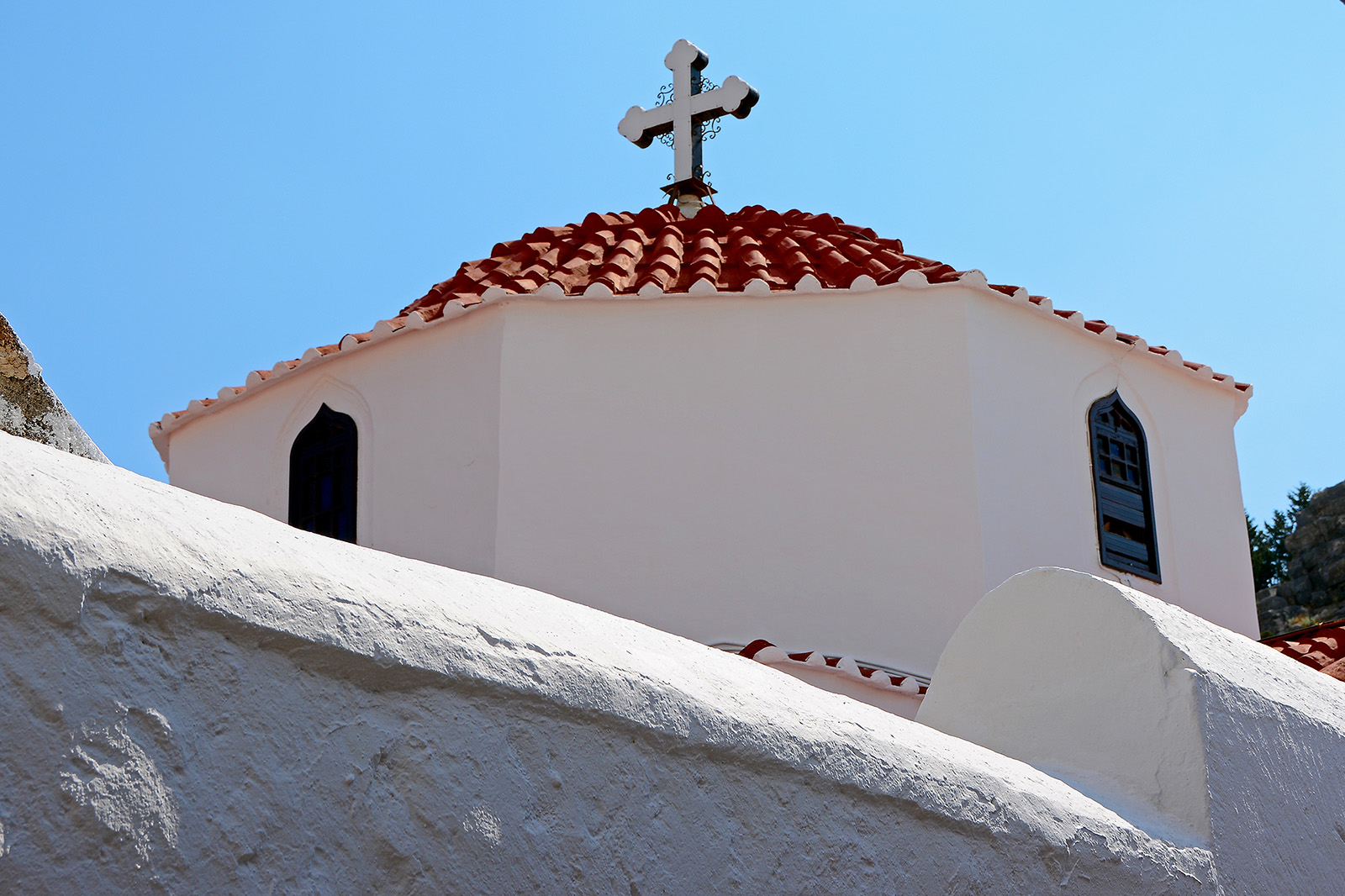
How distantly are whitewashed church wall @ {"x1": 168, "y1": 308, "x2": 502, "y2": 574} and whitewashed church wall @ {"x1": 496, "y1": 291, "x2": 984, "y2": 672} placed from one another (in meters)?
0.16

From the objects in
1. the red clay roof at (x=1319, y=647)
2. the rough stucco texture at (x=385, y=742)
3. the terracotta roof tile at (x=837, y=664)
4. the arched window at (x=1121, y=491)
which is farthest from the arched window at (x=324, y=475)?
the rough stucco texture at (x=385, y=742)

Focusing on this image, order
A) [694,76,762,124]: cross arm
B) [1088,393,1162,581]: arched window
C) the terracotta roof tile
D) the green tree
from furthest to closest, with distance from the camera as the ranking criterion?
1. the green tree
2. [694,76,762,124]: cross arm
3. [1088,393,1162,581]: arched window
4. the terracotta roof tile

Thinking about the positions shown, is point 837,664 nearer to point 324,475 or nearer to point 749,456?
point 749,456

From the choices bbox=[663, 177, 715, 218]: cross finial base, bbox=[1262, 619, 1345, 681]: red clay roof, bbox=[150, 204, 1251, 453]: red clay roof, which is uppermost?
bbox=[663, 177, 715, 218]: cross finial base

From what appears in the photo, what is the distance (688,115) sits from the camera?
29.0 feet

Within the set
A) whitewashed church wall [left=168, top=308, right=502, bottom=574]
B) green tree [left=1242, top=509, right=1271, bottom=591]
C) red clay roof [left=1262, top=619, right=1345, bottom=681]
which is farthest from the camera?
green tree [left=1242, top=509, right=1271, bottom=591]

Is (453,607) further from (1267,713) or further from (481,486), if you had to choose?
(481,486)

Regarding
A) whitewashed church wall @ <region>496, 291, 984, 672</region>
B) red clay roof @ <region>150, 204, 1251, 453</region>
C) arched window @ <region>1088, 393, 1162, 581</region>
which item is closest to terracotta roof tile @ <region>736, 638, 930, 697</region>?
whitewashed church wall @ <region>496, 291, 984, 672</region>

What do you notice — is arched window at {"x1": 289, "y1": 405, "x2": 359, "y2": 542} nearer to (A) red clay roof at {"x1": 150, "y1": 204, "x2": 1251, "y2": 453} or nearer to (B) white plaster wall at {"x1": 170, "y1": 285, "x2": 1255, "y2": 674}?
(B) white plaster wall at {"x1": 170, "y1": 285, "x2": 1255, "y2": 674}

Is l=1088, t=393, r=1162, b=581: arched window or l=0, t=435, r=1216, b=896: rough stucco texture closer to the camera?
l=0, t=435, r=1216, b=896: rough stucco texture

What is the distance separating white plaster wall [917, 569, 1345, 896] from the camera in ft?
8.16

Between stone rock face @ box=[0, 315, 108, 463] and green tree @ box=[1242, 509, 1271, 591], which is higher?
green tree @ box=[1242, 509, 1271, 591]

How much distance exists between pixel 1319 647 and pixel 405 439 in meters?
4.75

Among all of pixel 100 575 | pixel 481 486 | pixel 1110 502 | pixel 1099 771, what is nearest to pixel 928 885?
pixel 1099 771
